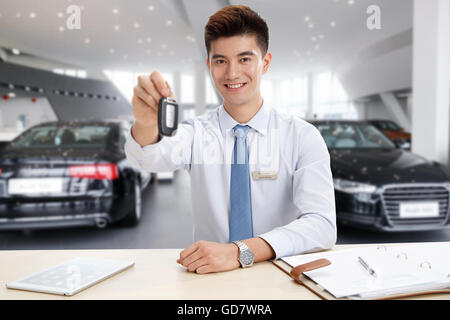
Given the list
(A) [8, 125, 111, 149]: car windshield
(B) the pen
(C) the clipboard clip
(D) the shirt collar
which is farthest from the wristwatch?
(A) [8, 125, 111, 149]: car windshield

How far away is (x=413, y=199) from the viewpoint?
2354 mm

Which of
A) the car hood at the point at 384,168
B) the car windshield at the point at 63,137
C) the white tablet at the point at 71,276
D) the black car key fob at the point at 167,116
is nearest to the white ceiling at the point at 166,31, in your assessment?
the car windshield at the point at 63,137

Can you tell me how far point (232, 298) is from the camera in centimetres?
60

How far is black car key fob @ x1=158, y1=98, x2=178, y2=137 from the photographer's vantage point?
80cm

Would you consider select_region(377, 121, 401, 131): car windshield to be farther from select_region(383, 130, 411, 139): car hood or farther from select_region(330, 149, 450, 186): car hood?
select_region(330, 149, 450, 186): car hood

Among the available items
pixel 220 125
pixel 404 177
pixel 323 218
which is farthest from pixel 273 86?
pixel 323 218

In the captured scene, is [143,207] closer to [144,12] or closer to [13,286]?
[144,12]

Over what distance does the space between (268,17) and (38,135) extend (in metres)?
2.23

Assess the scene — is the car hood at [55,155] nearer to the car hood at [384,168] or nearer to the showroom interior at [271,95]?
the showroom interior at [271,95]

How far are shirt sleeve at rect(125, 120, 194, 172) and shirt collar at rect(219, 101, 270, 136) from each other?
133mm

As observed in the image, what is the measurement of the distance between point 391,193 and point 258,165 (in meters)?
1.55

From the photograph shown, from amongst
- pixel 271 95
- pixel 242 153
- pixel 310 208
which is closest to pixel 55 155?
pixel 271 95

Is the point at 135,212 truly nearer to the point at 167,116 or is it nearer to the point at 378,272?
the point at 167,116

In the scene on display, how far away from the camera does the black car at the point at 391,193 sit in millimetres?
2307
